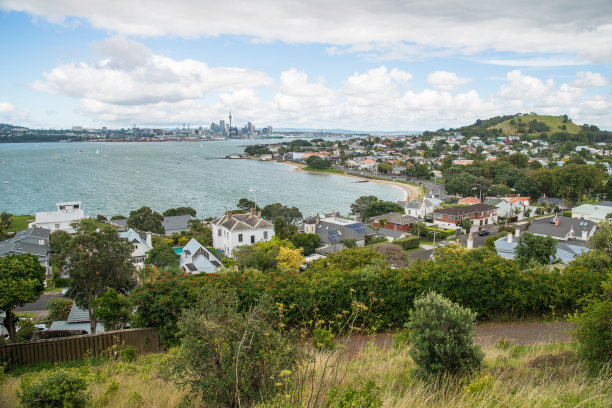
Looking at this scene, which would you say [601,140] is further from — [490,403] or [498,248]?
[490,403]

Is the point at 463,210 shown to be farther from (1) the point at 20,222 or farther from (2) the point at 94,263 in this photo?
(1) the point at 20,222

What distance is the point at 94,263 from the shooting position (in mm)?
12461

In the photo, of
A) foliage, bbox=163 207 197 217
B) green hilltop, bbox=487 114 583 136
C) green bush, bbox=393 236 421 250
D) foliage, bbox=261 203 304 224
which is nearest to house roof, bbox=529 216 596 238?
green bush, bbox=393 236 421 250

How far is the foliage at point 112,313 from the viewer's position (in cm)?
927

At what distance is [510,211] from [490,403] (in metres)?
41.8

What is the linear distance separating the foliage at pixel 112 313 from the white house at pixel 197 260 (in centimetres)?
783

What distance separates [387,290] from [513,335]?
2280mm

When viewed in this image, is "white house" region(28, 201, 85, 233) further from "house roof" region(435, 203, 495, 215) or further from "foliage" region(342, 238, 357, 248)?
"house roof" region(435, 203, 495, 215)

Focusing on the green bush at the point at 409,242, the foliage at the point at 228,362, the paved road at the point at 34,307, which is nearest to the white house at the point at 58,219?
the paved road at the point at 34,307

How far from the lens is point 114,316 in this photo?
9.39 metres

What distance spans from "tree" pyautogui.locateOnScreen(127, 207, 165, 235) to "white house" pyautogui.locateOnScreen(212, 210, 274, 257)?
942cm

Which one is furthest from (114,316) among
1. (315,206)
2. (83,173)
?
(83,173)

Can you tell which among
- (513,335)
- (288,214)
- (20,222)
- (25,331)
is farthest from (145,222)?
(513,335)

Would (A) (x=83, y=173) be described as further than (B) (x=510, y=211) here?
Yes
